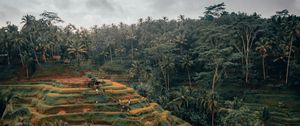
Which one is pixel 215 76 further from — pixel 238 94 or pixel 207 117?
pixel 207 117

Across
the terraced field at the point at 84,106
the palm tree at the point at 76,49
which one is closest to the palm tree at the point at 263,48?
the terraced field at the point at 84,106

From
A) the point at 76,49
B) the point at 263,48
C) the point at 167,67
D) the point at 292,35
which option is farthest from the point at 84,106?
the point at 292,35

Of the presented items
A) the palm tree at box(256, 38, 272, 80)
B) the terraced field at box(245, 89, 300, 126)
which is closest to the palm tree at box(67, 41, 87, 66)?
the terraced field at box(245, 89, 300, 126)

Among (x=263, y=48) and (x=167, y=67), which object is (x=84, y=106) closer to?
(x=167, y=67)

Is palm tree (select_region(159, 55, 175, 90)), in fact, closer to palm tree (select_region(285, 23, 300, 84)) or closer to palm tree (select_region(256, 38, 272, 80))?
palm tree (select_region(256, 38, 272, 80))

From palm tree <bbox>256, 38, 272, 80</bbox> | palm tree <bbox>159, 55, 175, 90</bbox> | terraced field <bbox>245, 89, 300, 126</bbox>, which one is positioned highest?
palm tree <bbox>256, 38, 272, 80</bbox>

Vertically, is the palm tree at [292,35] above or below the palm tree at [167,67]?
above

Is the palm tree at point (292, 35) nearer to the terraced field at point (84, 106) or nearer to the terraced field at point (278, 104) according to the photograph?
the terraced field at point (278, 104)

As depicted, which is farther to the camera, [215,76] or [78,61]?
[78,61]

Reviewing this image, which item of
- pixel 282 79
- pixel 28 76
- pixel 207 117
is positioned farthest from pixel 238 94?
pixel 28 76
